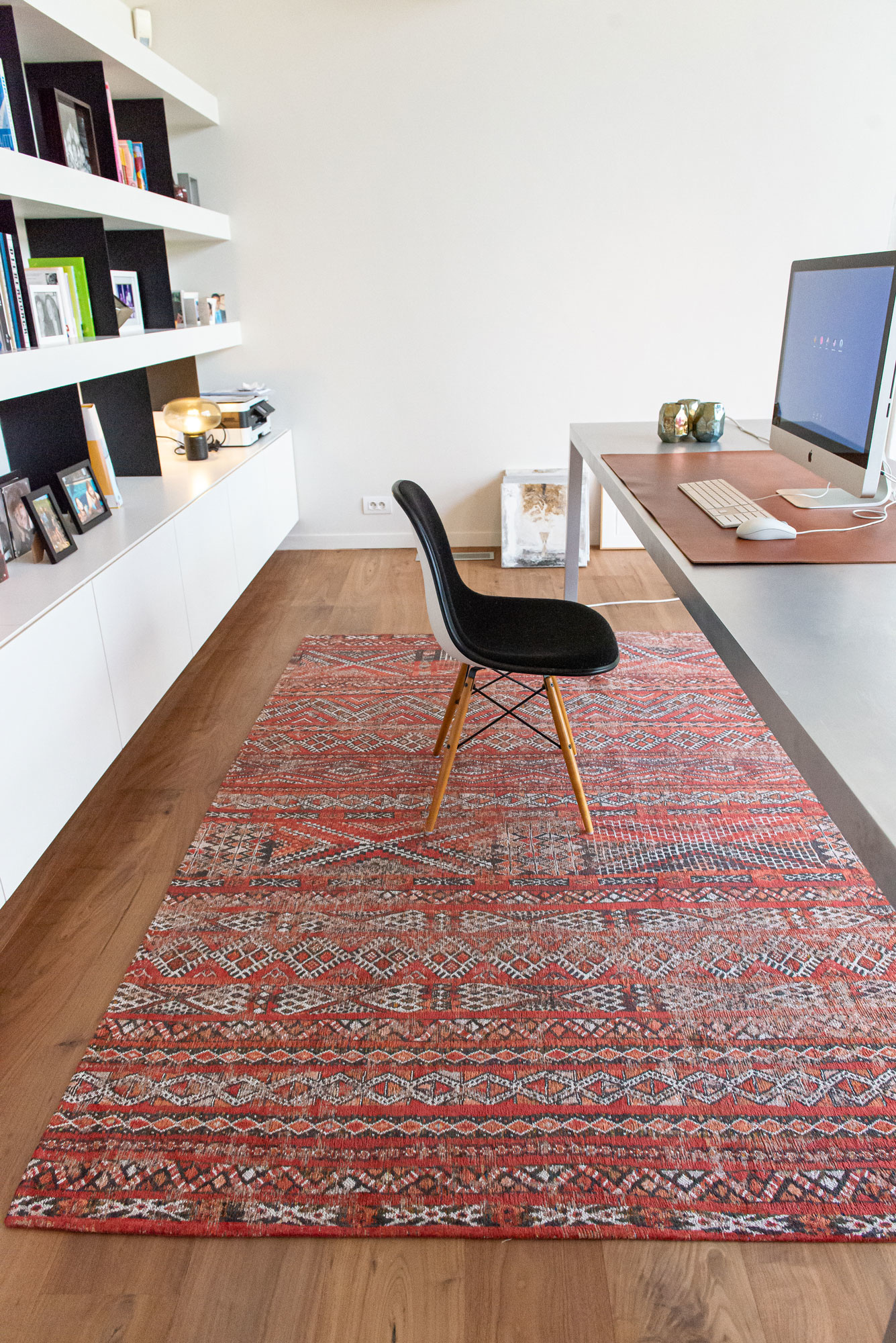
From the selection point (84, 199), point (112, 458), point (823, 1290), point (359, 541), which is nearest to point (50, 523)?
point (84, 199)

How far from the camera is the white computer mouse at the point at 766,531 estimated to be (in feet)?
5.97

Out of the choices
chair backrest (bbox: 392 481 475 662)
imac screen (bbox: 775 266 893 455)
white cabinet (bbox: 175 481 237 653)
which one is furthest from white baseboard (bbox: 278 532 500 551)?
chair backrest (bbox: 392 481 475 662)

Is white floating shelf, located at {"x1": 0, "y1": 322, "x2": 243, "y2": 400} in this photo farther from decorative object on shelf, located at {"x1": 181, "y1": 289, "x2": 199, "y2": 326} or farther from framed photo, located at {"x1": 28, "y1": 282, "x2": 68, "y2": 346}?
decorative object on shelf, located at {"x1": 181, "y1": 289, "x2": 199, "y2": 326}

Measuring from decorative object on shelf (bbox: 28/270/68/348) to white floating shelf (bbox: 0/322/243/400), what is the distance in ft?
0.22

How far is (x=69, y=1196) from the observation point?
1.39 meters

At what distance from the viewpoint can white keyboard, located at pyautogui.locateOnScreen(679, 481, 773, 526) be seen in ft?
6.40

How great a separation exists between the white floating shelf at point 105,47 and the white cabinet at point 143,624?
1285 millimetres

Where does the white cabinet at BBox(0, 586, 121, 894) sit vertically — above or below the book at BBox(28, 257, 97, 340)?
below

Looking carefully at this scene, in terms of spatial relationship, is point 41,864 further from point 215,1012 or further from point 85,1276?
point 85,1276

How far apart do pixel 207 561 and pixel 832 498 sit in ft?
6.42

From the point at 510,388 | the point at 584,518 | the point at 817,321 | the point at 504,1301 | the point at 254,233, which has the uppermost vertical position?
the point at 254,233

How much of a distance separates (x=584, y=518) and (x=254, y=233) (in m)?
1.97

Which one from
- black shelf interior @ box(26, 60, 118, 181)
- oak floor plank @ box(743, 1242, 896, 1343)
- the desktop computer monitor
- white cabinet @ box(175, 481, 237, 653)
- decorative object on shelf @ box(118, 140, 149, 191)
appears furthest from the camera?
decorative object on shelf @ box(118, 140, 149, 191)

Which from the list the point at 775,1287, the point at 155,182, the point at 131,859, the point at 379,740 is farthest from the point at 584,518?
the point at 775,1287
